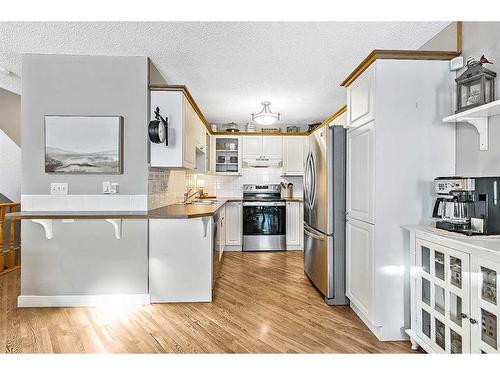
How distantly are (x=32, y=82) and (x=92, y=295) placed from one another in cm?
212

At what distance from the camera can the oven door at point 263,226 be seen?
5320 mm

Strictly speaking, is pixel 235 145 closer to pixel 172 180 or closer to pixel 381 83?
pixel 172 180

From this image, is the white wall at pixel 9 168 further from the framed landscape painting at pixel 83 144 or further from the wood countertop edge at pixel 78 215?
the wood countertop edge at pixel 78 215

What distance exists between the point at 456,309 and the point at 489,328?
0.78 ft

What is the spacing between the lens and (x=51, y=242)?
117 inches

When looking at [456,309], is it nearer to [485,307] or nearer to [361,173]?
[485,307]

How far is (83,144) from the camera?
117 inches

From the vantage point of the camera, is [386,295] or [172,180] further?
[172,180]

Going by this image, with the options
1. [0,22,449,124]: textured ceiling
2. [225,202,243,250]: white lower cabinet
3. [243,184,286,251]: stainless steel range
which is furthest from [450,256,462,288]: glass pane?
[225,202,243,250]: white lower cabinet

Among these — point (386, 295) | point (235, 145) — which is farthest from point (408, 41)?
point (235, 145)

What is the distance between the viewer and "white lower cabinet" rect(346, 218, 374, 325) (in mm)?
2357

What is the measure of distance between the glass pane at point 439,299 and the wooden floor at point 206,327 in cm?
45

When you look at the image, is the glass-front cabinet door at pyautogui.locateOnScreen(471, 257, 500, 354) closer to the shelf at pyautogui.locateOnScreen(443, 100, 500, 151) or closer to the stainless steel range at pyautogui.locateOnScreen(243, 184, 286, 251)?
the shelf at pyautogui.locateOnScreen(443, 100, 500, 151)
